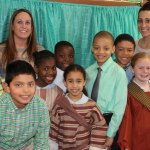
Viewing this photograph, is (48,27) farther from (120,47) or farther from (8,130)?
(8,130)

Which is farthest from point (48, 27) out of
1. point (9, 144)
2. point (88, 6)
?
point (9, 144)

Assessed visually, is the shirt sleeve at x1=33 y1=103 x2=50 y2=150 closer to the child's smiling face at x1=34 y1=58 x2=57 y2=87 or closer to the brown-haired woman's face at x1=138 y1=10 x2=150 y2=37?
the child's smiling face at x1=34 y1=58 x2=57 y2=87

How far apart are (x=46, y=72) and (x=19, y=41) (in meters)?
0.61

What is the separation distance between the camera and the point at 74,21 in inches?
128

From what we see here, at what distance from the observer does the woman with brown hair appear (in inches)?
95.3

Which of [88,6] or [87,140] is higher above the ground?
[88,6]

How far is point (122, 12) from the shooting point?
3.50 metres

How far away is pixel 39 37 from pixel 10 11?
48 centimetres

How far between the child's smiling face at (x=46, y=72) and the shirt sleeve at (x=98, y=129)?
1.71 feet

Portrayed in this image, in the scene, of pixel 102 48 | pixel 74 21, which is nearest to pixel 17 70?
pixel 102 48

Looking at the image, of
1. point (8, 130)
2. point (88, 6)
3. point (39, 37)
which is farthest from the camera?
point (88, 6)

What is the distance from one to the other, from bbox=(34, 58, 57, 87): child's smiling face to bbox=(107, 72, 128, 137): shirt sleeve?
624 millimetres

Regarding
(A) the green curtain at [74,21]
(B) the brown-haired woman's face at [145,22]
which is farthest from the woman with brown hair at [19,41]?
(B) the brown-haired woman's face at [145,22]

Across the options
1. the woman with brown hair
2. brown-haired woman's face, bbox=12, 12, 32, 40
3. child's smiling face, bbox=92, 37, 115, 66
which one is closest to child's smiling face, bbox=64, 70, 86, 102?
child's smiling face, bbox=92, 37, 115, 66
